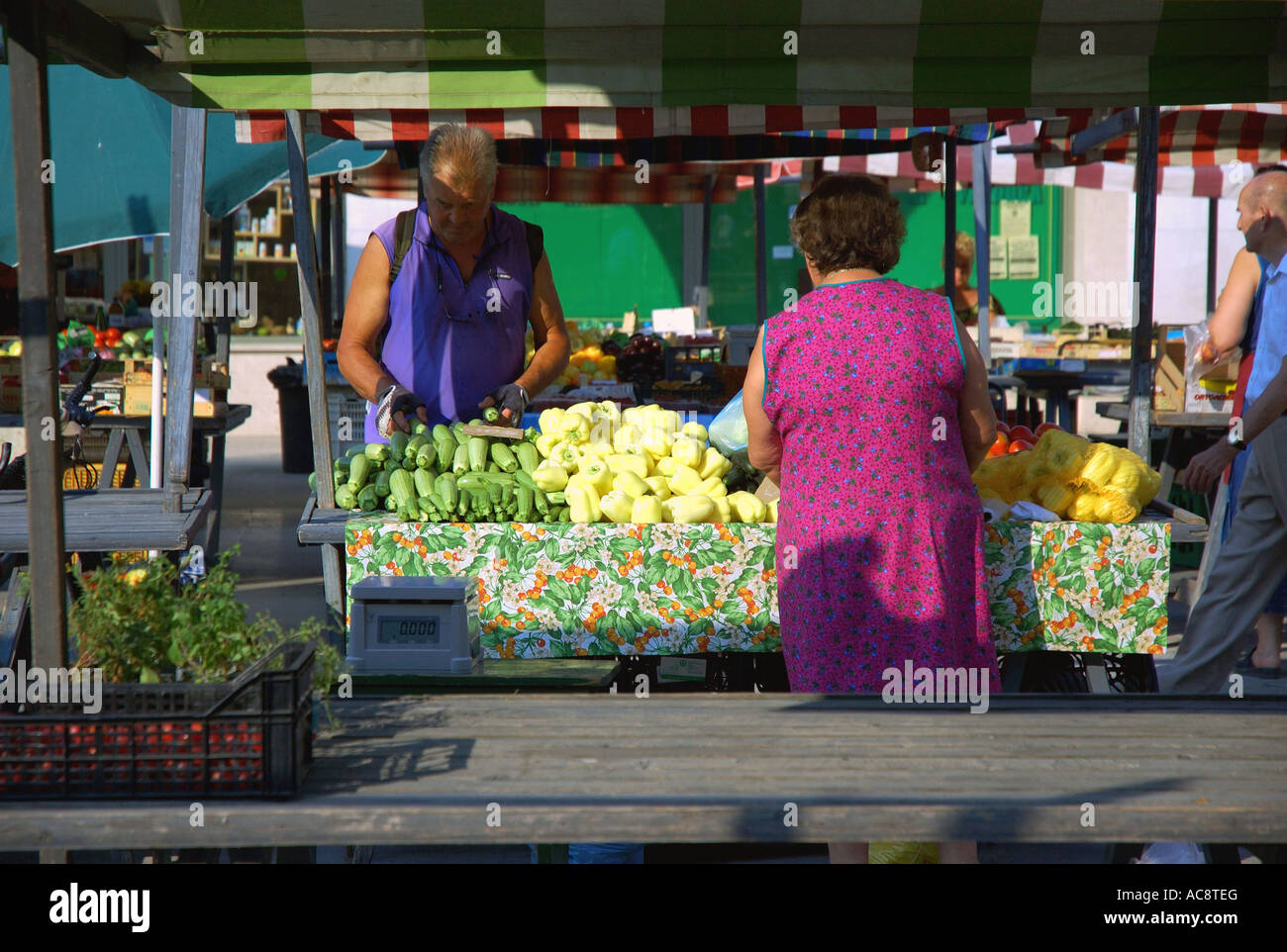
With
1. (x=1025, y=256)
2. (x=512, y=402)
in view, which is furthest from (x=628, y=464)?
(x=1025, y=256)

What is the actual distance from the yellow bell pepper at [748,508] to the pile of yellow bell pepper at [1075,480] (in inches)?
28.4

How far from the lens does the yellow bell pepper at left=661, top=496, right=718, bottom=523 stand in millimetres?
3623

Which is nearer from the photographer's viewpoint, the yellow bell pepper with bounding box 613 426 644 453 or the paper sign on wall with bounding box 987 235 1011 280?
the yellow bell pepper with bounding box 613 426 644 453

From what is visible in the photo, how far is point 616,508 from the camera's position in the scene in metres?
3.65

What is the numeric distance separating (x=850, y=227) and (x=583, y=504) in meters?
1.14

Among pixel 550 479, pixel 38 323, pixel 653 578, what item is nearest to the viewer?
pixel 38 323

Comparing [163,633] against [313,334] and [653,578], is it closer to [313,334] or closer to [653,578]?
[653,578]

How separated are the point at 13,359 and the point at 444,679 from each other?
5.21 m

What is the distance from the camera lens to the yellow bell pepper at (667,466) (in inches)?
152

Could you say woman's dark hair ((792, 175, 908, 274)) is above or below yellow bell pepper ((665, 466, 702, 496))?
above

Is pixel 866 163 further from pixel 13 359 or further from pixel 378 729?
pixel 378 729

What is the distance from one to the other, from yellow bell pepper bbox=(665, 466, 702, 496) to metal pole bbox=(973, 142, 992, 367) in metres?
5.67

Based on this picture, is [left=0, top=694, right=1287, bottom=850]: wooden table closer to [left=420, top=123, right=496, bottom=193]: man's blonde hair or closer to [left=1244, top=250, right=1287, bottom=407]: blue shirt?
[left=420, top=123, right=496, bottom=193]: man's blonde hair

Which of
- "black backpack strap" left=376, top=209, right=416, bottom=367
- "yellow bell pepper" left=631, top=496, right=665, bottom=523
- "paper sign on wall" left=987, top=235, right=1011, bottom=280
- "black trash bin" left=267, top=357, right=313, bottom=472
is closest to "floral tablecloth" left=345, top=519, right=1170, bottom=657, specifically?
"yellow bell pepper" left=631, top=496, right=665, bottom=523
